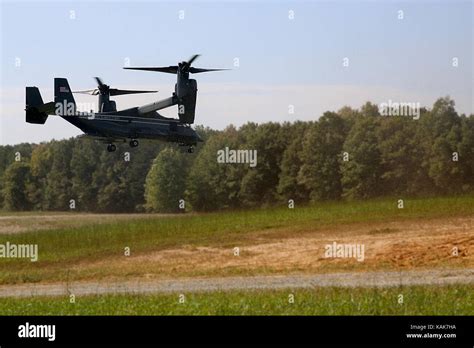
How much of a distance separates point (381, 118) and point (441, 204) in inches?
194

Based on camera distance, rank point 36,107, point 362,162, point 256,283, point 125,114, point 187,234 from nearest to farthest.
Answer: point 36,107 → point 125,114 → point 256,283 → point 362,162 → point 187,234

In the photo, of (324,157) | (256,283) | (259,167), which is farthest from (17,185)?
(324,157)

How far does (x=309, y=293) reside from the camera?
17.9m

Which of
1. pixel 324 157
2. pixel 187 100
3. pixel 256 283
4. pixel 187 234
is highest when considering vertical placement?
pixel 187 100

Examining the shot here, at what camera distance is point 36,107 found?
19.3 meters

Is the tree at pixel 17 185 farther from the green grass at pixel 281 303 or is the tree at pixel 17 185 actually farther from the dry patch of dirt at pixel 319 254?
the green grass at pixel 281 303

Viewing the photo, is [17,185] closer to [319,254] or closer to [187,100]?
[187,100]

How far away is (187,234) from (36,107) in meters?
11.8

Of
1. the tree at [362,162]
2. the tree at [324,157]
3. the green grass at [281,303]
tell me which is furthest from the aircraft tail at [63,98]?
the tree at [362,162]

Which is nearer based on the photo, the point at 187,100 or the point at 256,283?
the point at 187,100

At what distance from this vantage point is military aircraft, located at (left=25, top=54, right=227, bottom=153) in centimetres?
1959

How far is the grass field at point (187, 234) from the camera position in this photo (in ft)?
89.1

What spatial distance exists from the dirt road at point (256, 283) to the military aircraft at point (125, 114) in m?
4.30
